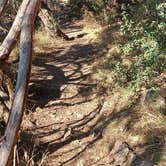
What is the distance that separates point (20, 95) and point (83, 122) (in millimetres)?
3513

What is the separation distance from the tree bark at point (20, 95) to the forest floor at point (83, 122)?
193 cm

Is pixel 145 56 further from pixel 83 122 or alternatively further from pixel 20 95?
pixel 20 95

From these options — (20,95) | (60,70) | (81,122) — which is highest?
(20,95)

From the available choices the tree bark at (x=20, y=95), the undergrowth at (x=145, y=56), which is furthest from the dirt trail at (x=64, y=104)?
the tree bark at (x=20, y=95)

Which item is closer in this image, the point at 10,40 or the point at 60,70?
the point at 10,40

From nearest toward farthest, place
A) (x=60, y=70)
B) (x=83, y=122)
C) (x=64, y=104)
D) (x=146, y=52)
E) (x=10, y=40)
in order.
A: (x=10, y=40) → (x=83, y=122) → (x=146, y=52) → (x=64, y=104) → (x=60, y=70)

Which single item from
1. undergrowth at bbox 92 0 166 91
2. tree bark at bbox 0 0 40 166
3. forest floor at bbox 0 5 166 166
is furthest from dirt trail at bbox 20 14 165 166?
tree bark at bbox 0 0 40 166

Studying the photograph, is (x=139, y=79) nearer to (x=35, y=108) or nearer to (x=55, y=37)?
(x=35, y=108)

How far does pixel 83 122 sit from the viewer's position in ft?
24.7

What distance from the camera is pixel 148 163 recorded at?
5.83 metres

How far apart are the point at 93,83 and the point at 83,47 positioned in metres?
2.63

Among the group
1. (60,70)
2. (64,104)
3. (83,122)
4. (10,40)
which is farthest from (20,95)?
(60,70)

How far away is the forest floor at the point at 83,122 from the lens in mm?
6293

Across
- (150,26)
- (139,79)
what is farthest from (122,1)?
(139,79)
